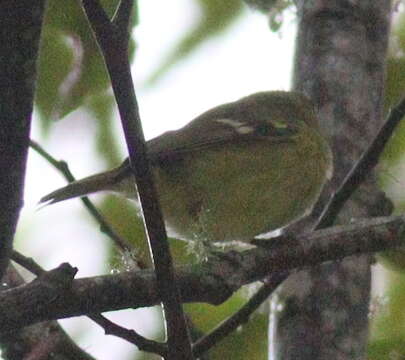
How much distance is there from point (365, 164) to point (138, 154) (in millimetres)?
1082

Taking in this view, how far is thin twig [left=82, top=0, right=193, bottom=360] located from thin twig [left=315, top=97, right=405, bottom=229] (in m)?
0.90

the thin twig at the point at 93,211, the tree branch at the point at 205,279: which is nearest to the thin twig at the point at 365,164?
the tree branch at the point at 205,279

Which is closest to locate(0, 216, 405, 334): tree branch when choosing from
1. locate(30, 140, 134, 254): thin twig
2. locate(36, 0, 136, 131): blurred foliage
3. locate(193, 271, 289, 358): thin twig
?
locate(193, 271, 289, 358): thin twig

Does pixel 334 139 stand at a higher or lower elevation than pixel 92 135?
lower

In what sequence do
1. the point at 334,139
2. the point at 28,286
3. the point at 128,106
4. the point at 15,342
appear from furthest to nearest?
1. the point at 334,139
2. the point at 15,342
3. the point at 28,286
4. the point at 128,106

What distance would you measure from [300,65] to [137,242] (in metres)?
1.17

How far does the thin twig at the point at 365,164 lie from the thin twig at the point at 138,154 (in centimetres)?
90

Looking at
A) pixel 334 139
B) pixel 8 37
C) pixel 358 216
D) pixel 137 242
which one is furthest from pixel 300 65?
pixel 8 37

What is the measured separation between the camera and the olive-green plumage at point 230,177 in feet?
13.4

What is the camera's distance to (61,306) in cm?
253

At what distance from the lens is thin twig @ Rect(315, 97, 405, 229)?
288 centimetres

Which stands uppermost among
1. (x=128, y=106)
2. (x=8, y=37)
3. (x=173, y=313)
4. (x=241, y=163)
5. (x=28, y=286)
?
(x=8, y=37)

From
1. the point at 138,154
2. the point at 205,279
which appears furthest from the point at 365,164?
the point at 138,154

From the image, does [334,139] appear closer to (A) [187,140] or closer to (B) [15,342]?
(A) [187,140]
